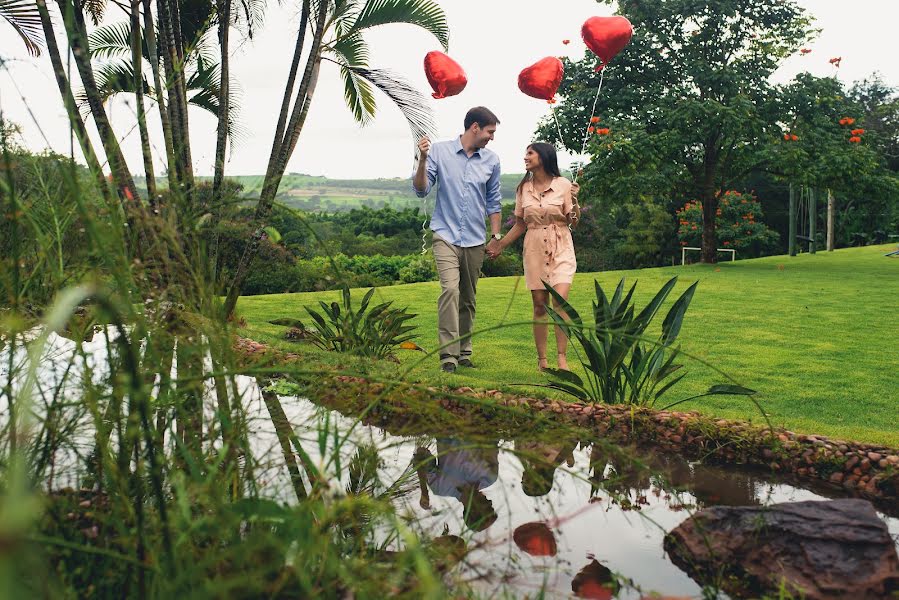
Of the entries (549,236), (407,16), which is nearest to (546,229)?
(549,236)

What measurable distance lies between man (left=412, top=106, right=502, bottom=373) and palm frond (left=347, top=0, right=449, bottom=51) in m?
2.94

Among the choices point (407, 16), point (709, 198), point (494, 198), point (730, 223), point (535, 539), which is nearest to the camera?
point (535, 539)

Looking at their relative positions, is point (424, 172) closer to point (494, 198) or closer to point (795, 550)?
point (494, 198)

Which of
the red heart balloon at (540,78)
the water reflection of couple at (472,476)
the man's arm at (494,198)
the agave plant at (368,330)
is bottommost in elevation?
the water reflection of couple at (472,476)

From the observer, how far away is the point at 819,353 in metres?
6.63

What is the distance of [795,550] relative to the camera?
2.41 meters

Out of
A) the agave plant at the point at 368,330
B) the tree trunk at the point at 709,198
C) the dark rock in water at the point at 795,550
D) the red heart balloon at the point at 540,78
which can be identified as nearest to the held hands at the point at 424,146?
the agave plant at the point at 368,330

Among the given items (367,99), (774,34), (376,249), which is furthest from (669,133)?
(367,99)

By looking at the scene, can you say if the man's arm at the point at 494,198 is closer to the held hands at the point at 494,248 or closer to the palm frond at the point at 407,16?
the held hands at the point at 494,248

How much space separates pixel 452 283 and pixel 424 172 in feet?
2.61

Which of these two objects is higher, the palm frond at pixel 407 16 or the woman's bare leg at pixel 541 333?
the palm frond at pixel 407 16

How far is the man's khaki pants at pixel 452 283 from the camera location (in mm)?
5617

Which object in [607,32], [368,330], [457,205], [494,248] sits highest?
[607,32]

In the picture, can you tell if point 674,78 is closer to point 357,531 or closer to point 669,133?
point 669,133
